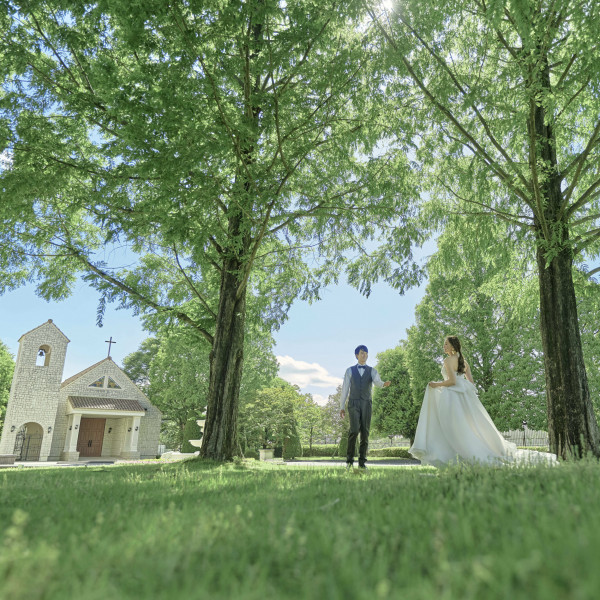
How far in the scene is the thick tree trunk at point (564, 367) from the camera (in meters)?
8.16

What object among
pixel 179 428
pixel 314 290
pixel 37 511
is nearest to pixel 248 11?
pixel 37 511

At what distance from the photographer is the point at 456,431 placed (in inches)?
283

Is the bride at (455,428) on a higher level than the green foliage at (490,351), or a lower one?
lower

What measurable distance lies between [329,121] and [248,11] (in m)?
2.84

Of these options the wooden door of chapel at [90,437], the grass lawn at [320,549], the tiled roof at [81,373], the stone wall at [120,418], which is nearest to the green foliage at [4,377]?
the tiled roof at [81,373]

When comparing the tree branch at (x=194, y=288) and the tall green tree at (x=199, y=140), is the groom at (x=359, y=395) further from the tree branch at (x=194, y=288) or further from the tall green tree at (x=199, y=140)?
the tree branch at (x=194, y=288)

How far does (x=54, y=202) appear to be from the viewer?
1146cm

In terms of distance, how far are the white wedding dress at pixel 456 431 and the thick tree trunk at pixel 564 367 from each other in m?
1.39

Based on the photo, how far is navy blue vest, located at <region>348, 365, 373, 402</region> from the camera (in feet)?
28.9

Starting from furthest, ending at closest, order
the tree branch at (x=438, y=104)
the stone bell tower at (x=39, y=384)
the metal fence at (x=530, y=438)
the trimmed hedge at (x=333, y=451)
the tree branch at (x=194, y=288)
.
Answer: the trimmed hedge at (x=333, y=451) < the metal fence at (x=530, y=438) < the stone bell tower at (x=39, y=384) < the tree branch at (x=194, y=288) < the tree branch at (x=438, y=104)

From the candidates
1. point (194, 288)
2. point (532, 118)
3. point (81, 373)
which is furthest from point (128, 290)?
point (81, 373)

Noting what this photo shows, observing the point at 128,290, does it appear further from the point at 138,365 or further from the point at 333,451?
the point at 138,365

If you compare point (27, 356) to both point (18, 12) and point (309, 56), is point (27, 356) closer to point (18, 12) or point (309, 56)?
point (18, 12)

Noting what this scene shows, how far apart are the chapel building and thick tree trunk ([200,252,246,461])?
92.1 feet
